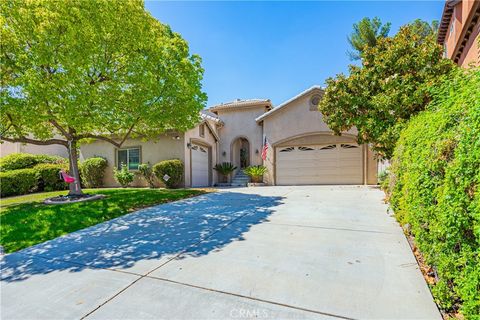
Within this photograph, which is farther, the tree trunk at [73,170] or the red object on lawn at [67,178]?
the tree trunk at [73,170]

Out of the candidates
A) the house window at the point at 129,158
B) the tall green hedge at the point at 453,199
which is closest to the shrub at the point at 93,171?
the house window at the point at 129,158

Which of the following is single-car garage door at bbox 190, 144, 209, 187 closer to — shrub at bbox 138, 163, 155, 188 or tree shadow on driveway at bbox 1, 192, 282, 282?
shrub at bbox 138, 163, 155, 188

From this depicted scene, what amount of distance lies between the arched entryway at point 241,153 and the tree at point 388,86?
9678 mm

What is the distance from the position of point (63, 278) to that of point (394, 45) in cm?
1173

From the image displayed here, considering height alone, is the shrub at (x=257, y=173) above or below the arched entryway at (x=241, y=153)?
below

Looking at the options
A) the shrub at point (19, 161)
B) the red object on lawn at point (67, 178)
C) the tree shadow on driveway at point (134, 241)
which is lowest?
the tree shadow on driveway at point (134, 241)

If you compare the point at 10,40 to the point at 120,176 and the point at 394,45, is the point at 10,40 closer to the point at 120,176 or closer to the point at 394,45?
the point at 120,176

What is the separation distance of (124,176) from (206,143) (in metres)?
5.66

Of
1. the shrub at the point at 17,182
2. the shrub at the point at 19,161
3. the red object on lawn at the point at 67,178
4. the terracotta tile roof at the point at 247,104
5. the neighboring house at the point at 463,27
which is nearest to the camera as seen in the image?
the neighboring house at the point at 463,27

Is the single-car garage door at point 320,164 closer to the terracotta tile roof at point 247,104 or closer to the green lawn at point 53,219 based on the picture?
the terracotta tile roof at point 247,104

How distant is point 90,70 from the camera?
8711 mm

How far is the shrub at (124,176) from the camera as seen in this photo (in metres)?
14.5

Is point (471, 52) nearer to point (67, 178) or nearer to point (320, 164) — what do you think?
point (320, 164)

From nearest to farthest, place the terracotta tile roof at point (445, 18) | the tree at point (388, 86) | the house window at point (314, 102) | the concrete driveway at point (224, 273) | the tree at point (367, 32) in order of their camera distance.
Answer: the concrete driveway at point (224, 273) < the tree at point (388, 86) < the terracotta tile roof at point (445, 18) < the house window at point (314, 102) < the tree at point (367, 32)
